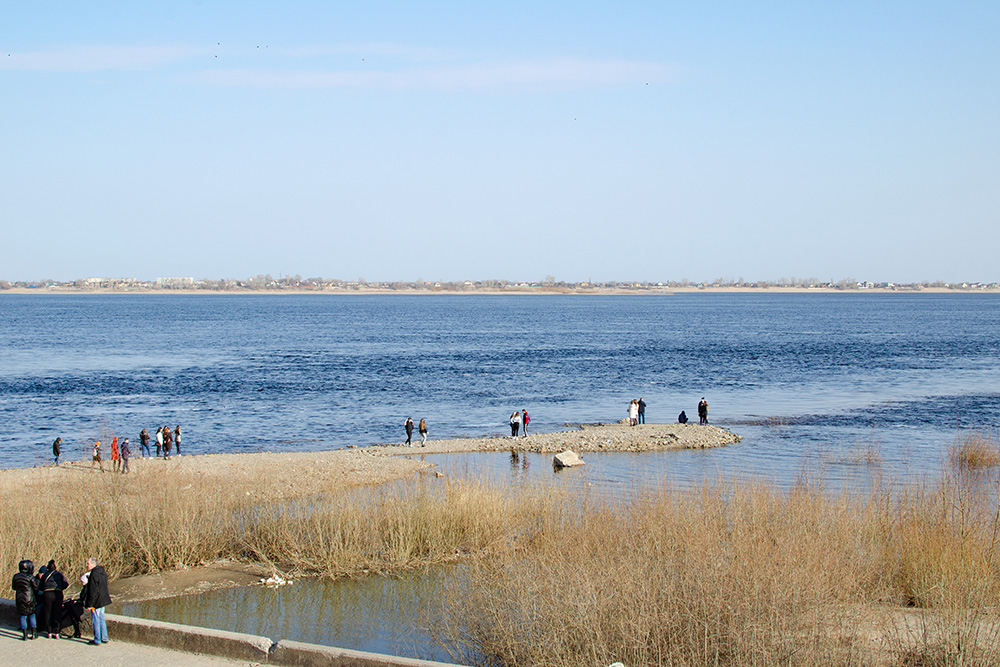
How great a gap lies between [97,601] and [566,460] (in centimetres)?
2476

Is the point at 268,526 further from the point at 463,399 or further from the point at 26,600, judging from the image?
the point at 463,399

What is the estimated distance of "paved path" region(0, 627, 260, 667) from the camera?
12.0m

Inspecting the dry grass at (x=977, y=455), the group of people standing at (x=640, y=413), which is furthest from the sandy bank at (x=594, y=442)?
the dry grass at (x=977, y=455)

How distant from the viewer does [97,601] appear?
12617 mm

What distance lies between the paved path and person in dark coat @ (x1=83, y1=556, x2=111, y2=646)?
6.6 inches

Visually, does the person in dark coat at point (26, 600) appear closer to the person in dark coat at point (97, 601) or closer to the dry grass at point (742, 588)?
the person in dark coat at point (97, 601)

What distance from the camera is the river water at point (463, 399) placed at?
61.3 ft

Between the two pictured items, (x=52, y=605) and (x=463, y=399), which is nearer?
(x=52, y=605)

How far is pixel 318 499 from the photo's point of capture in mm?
21234

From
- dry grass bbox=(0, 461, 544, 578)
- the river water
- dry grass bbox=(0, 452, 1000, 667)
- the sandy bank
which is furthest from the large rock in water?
dry grass bbox=(0, 461, 544, 578)

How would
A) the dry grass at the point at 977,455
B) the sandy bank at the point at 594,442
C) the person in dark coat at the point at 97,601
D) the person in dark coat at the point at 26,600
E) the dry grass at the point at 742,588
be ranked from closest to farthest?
the dry grass at the point at 742,588 < the person in dark coat at the point at 97,601 < the person in dark coat at the point at 26,600 < the dry grass at the point at 977,455 < the sandy bank at the point at 594,442

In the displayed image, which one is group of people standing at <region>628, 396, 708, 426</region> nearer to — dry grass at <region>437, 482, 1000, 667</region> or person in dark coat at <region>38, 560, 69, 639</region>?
dry grass at <region>437, 482, 1000, 667</region>

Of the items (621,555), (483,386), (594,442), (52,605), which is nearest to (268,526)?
(52,605)

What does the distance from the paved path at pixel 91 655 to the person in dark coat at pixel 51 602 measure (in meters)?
0.17
